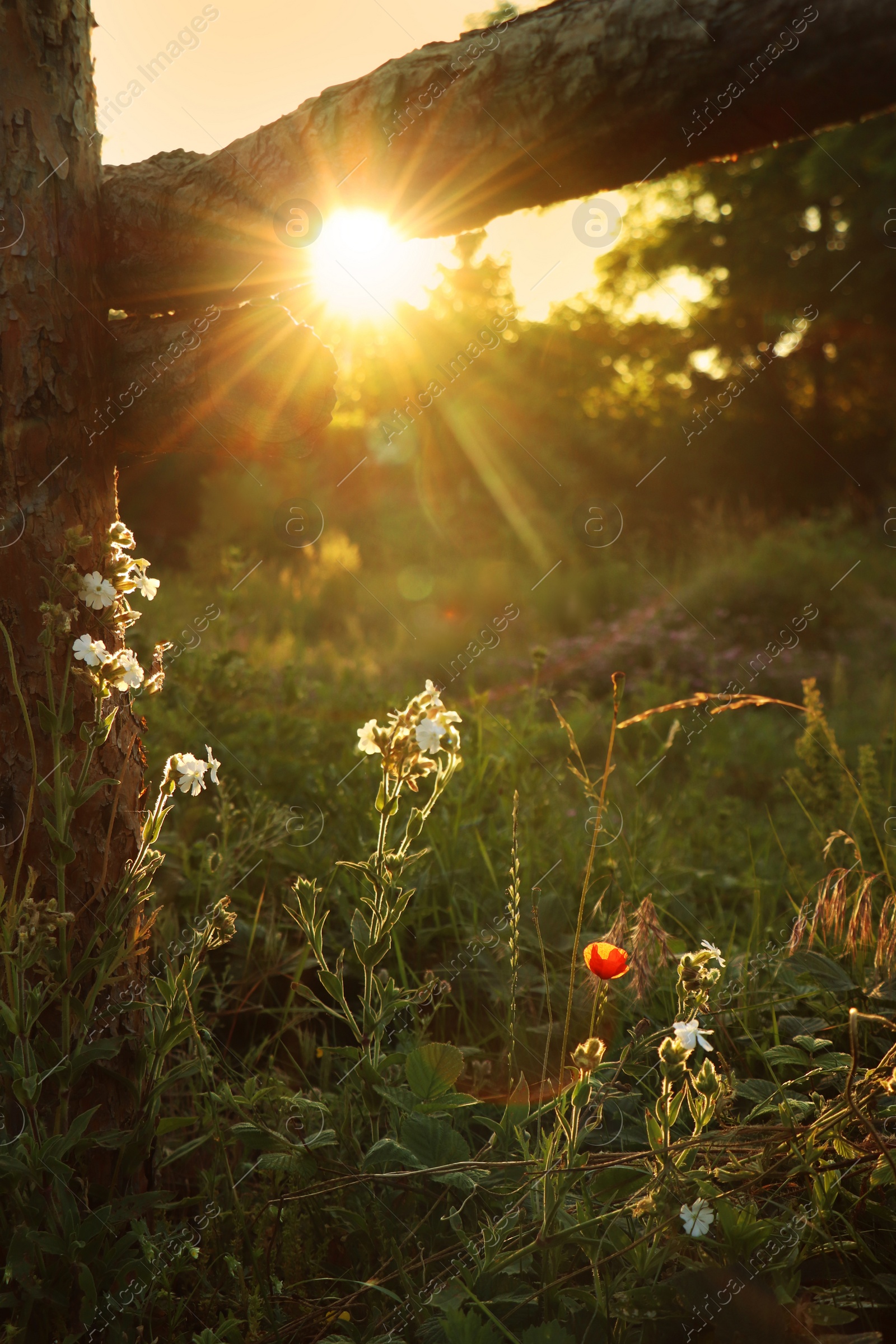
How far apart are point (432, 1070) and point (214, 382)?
144cm

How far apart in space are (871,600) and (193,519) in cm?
980

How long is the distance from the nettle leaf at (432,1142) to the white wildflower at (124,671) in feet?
3.01

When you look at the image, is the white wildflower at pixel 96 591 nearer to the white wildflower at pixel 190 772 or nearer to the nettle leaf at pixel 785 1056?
the white wildflower at pixel 190 772

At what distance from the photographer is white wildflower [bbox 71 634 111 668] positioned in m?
1.47

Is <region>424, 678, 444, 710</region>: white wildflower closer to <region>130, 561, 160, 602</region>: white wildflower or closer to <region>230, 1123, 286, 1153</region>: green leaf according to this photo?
<region>130, 561, 160, 602</region>: white wildflower

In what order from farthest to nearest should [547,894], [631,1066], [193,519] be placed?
[193,519]
[547,894]
[631,1066]

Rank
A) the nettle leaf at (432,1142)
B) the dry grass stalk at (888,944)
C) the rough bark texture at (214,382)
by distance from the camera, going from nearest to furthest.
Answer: the nettle leaf at (432,1142), the dry grass stalk at (888,944), the rough bark texture at (214,382)

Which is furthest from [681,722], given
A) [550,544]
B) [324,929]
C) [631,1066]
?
[550,544]

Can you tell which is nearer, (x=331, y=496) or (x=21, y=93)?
(x=21, y=93)

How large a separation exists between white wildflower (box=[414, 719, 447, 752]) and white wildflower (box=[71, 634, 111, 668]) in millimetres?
570

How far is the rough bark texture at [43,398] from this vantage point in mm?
1616

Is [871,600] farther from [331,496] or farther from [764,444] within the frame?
[331,496]

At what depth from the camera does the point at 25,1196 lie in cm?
136

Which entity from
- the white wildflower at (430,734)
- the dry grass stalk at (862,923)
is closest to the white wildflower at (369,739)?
the white wildflower at (430,734)
